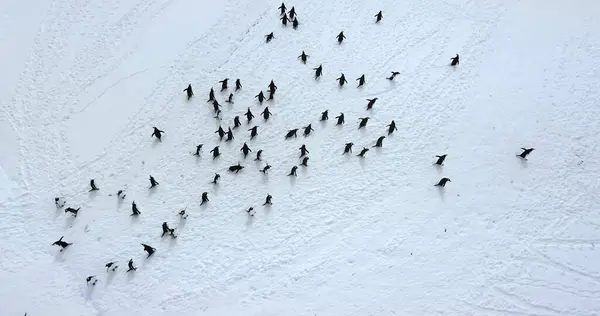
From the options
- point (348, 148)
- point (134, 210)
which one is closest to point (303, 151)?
point (348, 148)

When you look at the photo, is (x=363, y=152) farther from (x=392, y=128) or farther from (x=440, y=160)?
(x=440, y=160)

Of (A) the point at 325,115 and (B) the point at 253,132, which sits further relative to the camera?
(A) the point at 325,115

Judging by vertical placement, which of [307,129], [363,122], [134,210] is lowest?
[134,210]

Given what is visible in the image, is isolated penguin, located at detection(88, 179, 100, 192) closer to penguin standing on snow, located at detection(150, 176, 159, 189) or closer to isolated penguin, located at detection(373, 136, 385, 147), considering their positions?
penguin standing on snow, located at detection(150, 176, 159, 189)

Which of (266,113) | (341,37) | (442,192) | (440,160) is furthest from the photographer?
(341,37)

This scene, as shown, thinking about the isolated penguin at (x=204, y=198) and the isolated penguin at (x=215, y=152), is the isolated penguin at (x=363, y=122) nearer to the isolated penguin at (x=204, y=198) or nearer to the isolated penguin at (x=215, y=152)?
the isolated penguin at (x=215, y=152)

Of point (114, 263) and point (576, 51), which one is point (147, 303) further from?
point (576, 51)

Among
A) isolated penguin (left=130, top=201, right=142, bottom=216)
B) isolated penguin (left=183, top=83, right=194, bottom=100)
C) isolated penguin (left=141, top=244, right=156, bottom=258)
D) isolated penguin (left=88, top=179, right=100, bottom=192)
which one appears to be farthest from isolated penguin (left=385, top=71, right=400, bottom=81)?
isolated penguin (left=88, top=179, right=100, bottom=192)

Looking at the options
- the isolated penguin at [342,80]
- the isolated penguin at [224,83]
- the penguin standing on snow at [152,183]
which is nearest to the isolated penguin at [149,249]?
the penguin standing on snow at [152,183]

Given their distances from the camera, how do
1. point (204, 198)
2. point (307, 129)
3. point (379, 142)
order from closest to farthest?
point (204, 198) → point (379, 142) → point (307, 129)

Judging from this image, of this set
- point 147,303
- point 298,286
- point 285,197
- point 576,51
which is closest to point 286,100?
point 285,197
